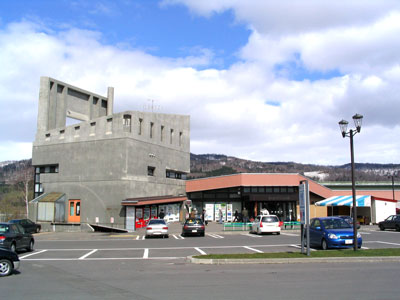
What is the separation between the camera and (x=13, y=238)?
1814 centimetres

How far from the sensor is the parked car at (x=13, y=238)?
57.5 feet

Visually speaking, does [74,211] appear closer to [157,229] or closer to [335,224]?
[157,229]

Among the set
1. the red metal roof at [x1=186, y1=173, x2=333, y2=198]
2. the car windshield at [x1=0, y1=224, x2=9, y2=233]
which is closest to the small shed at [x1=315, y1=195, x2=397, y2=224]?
the red metal roof at [x1=186, y1=173, x2=333, y2=198]

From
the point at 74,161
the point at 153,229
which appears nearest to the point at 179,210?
the point at 74,161

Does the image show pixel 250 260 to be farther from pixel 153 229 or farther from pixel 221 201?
pixel 221 201

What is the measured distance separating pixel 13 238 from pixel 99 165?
21.1 meters

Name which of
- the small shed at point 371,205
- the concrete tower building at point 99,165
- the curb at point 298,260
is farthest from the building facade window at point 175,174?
the curb at point 298,260

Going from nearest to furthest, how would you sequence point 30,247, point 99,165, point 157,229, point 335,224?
point 335,224
point 30,247
point 157,229
point 99,165

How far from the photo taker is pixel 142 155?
39906 mm

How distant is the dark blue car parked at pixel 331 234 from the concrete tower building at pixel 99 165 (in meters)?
20.0

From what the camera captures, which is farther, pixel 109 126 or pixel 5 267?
pixel 109 126

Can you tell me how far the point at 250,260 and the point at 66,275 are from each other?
655 centimetres

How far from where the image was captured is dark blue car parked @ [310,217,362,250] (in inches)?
719

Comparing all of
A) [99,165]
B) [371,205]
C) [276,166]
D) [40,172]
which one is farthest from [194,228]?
[276,166]
